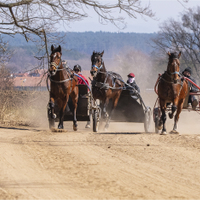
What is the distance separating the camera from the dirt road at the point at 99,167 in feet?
19.7

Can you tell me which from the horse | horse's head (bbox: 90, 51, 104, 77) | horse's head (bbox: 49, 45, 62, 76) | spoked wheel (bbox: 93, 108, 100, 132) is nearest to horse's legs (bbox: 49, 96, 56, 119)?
horse's head (bbox: 49, 45, 62, 76)

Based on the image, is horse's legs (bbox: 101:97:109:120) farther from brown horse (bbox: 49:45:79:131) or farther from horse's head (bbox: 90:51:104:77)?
brown horse (bbox: 49:45:79:131)

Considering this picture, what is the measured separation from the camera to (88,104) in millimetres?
13320

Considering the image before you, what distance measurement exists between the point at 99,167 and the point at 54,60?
5360 mm

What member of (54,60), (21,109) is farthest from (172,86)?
(21,109)

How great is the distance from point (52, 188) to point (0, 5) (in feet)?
21.3

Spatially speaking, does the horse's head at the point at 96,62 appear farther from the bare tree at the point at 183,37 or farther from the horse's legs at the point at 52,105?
the bare tree at the point at 183,37

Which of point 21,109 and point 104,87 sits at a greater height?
point 104,87

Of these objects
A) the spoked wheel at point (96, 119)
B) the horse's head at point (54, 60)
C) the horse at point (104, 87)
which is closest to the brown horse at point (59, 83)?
the horse's head at point (54, 60)

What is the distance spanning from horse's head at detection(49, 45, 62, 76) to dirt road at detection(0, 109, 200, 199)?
1959 millimetres

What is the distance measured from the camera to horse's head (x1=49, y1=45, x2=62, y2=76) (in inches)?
463

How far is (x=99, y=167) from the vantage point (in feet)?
24.5

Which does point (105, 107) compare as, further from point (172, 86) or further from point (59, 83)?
point (172, 86)

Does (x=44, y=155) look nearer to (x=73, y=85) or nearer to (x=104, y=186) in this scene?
(x=104, y=186)
